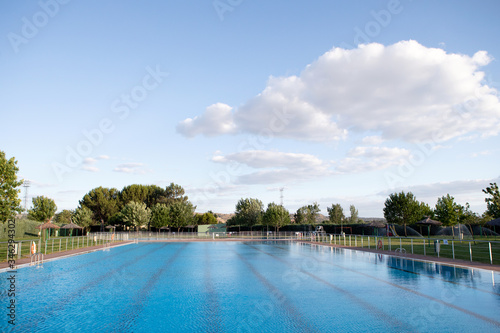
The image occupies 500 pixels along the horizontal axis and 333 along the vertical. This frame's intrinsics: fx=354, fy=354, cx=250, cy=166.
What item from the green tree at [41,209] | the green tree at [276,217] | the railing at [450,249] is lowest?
the railing at [450,249]

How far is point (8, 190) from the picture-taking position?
24.5 m

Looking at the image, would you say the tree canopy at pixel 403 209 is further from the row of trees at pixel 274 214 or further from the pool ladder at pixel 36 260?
the pool ladder at pixel 36 260

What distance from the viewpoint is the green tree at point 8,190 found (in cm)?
2411

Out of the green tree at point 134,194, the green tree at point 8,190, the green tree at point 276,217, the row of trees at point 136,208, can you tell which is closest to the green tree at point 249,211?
the row of trees at point 136,208

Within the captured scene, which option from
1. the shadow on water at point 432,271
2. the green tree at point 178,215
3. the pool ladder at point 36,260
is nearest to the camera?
the shadow on water at point 432,271

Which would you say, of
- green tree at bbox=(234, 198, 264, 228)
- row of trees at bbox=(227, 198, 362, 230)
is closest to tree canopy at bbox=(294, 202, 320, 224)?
row of trees at bbox=(227, 198, 362, 230)

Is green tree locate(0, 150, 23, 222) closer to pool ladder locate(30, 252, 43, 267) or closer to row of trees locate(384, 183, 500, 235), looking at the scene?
pool ladder locate(30, 252, 43, 267)

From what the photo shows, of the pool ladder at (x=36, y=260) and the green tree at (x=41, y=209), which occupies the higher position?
the green tree at (x=41, y=209)

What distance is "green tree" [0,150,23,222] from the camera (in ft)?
79.1

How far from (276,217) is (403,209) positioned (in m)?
20.4

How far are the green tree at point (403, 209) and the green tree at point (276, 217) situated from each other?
17204 mm

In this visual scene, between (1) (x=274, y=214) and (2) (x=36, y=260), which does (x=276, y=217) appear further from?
(2) (x=36, y=260)

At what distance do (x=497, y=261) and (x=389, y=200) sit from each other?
45164 mm

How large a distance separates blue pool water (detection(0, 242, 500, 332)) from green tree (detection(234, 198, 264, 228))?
60.7 m
